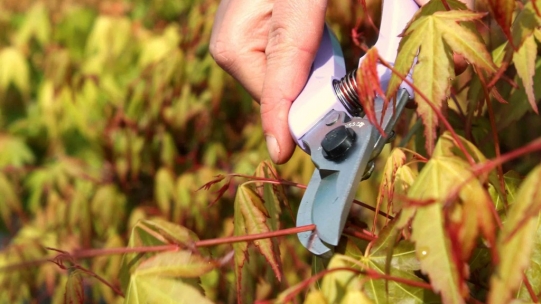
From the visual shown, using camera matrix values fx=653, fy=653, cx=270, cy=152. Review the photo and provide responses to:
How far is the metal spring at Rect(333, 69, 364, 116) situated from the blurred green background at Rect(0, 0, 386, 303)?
2.36ft

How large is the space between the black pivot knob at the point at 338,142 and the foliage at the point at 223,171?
6 cm

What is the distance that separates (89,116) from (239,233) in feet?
5.13

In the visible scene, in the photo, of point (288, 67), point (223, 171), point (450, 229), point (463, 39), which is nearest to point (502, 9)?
point (463, 39)

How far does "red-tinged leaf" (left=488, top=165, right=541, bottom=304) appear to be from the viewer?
453 millimetres

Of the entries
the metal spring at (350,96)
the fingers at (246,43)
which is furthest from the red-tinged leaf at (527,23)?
the fingers at (246,43)

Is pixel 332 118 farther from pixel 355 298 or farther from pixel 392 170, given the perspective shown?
pixel 355 298

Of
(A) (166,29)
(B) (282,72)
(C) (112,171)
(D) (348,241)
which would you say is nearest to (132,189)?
(C) (112,171)

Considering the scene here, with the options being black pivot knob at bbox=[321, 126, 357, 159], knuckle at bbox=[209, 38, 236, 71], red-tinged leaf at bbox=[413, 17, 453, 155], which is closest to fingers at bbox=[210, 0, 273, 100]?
knuckle at bbox=[209, 38, 236, 71]

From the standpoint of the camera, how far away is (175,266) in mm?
672

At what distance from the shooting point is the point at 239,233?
0.81 meters

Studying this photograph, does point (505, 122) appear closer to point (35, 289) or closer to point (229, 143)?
point (229, 143)

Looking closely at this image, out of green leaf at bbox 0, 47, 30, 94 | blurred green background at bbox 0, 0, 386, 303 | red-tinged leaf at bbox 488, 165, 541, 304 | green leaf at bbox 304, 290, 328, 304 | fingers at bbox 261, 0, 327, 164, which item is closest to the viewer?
red-tinged leaf at bbox 488, 165, 541, 304

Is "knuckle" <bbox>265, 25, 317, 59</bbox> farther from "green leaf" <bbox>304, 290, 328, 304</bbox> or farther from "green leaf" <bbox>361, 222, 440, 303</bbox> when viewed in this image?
"green leaf" <bbox>304, 290, 328, 304</bbox>

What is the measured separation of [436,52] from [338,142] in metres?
0.16
